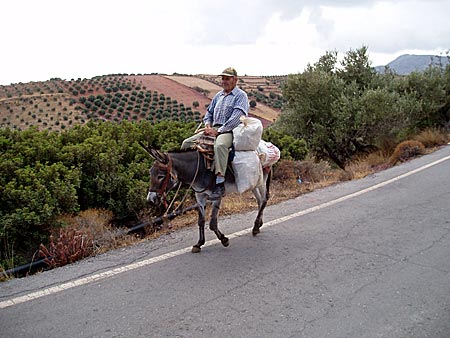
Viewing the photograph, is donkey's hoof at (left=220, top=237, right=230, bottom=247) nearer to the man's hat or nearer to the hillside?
the man's hat

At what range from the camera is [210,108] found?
6.97m

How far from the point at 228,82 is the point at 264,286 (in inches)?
121

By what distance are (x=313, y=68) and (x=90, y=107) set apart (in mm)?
51085

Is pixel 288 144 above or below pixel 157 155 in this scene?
below

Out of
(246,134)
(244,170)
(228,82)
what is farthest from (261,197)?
(228,82)

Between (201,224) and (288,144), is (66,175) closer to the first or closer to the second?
(201,224)

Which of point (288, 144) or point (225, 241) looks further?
point (288, 144)

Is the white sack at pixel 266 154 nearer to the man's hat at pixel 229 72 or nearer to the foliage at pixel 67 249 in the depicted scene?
the man's hat at pixel 229 72

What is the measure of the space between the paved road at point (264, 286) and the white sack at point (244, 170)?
0.97 m

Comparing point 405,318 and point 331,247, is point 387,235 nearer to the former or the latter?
point 331,247

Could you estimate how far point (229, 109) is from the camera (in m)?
6.66

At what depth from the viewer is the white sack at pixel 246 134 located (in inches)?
255

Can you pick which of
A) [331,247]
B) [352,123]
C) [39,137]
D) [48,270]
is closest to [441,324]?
[331,247]

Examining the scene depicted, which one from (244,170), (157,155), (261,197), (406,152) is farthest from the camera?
(406,152)
